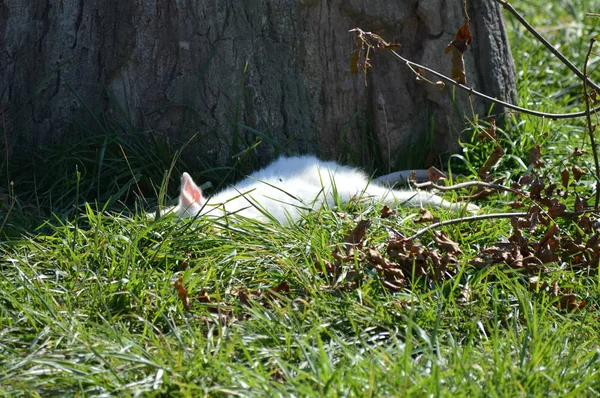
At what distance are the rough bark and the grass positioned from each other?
0.78 metres

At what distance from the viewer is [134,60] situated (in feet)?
14.2

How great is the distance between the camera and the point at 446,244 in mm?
3238

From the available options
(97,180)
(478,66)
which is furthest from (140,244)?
(478,66)

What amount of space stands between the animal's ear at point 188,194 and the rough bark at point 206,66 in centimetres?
71

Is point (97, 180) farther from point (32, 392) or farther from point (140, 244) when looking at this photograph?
point (32, 392)

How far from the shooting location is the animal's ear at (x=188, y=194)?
Result: 11.8 feet

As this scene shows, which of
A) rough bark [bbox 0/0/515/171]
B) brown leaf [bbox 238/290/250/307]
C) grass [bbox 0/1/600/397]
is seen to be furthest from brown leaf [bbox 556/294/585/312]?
rough bark [bbox 0/0/515/171]

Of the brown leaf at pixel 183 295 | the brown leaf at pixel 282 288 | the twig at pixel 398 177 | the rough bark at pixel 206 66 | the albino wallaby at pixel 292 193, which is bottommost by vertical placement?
the brown leaf at pixel 282 288

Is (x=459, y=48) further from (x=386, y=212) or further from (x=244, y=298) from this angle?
(x=244, y=298)

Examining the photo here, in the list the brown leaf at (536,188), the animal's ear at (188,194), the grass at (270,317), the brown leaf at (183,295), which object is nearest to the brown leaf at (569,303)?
the grass at (270,317)

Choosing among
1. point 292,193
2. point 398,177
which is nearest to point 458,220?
point 292,193

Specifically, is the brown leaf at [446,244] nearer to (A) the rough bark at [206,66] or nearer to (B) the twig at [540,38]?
(B) the twig at [540,38]

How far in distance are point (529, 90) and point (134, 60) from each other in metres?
2.55

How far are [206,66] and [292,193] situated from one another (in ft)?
3.02
